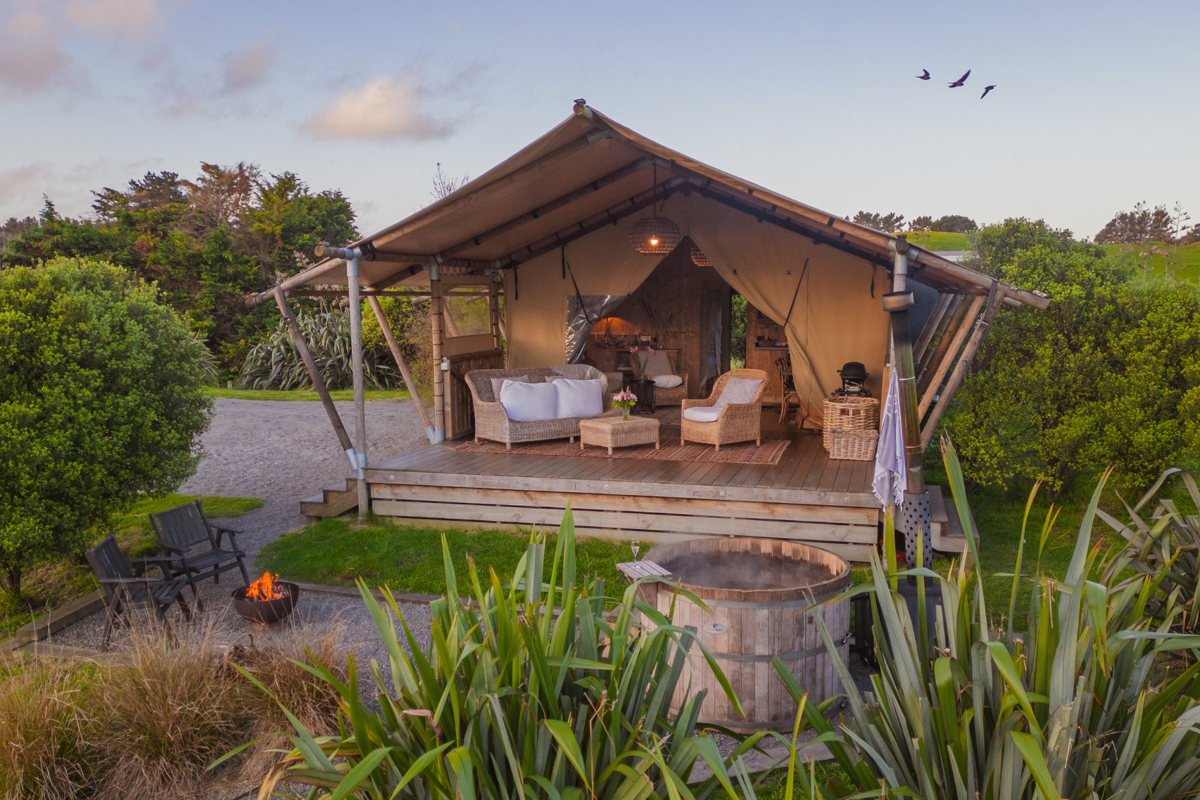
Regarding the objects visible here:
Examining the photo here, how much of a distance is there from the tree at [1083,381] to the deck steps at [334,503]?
5.59 meters

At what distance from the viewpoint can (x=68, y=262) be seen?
547 cm

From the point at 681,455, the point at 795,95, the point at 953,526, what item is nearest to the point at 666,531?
the point at 681,455

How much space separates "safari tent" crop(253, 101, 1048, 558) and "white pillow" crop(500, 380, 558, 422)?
22.6 inches

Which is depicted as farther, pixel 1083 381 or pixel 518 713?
pixel 1083 381

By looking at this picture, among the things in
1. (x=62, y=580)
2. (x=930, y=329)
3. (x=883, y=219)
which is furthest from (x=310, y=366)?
(x=883, y=219)

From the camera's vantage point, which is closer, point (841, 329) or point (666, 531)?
point (666, 531)

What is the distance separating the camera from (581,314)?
32.0 ft

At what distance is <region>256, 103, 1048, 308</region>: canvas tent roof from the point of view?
19.4 ft

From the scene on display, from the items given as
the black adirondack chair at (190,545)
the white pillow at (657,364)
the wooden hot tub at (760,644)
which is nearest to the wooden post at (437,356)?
the black adirondack chair at (190,545)

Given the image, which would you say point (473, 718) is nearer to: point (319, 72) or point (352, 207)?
point (319, 72)

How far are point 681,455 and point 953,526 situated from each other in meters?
2.48

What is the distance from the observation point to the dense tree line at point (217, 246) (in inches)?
742

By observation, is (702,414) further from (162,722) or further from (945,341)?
(162,722)

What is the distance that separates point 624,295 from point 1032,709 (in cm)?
835
